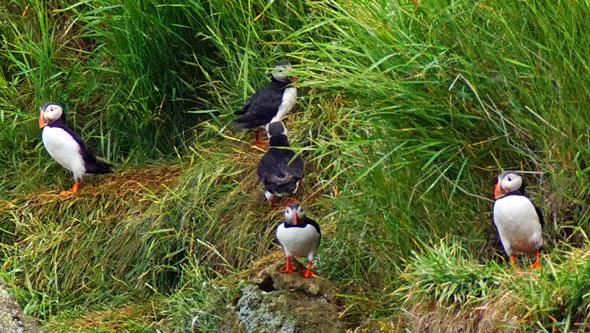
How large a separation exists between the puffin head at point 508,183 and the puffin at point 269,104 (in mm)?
2098

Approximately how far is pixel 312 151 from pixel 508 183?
2043 mm

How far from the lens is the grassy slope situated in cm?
409

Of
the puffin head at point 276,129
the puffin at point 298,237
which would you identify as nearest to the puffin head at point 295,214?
the puffin at point 298,237

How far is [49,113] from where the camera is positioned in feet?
20.8

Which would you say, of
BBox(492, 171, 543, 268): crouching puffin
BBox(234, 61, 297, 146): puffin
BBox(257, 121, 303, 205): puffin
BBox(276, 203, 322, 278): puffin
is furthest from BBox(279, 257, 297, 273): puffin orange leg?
BBox(234, 61, 297, 146): puffin

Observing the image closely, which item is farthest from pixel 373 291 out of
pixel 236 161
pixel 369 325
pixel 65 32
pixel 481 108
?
pixel 65 32

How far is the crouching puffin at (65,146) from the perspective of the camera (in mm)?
6254

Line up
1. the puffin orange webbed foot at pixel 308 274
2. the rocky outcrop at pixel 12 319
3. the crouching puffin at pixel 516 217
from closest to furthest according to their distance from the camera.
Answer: the crouching puffin at pixel 516 217, the puffin orange webbed foot at pixel 308 274, the rocky outcrop at pixel 12 319

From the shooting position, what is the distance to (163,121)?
6.46 metres

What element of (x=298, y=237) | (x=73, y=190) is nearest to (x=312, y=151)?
(x=298, y=237)

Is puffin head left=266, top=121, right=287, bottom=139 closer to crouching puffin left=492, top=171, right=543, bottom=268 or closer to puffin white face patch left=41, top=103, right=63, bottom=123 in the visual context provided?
puffin white face patch left=41, top=103, right=63, bottom=123

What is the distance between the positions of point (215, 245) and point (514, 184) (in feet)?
6.78

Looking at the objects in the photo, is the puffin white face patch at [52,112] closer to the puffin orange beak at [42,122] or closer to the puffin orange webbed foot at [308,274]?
the puffin orange beak at [42,122]

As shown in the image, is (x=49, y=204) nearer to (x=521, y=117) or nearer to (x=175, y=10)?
(x=175, y=10)
